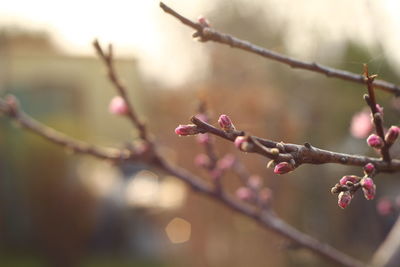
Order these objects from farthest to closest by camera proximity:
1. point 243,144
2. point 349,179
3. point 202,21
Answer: point 202,21 < point 349,179 < point 243,144

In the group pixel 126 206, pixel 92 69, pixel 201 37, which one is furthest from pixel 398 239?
pixel 92 69

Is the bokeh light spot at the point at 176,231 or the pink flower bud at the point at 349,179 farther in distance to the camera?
the bokeh light spot at the point at 176,231

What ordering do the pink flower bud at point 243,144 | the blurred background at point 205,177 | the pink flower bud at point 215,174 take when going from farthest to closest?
the blurred background at point 205,177 → the pink flower bud at point 215,174 → the pink flower bud at point 243,144

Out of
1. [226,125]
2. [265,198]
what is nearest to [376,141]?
[226,125]

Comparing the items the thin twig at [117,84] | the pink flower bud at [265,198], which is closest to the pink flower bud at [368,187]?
the thin twig at [117,84]

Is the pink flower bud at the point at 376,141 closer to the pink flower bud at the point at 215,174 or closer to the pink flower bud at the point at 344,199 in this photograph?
the pink flower bud at the point at 344,199

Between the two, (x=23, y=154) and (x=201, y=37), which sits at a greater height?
(x=201, y=37)

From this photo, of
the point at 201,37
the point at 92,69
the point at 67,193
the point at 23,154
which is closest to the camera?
the point at 201,37

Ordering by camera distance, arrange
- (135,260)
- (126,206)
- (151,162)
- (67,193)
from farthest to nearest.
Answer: (126,206) < (135,260) < (67,193) < (151,162)

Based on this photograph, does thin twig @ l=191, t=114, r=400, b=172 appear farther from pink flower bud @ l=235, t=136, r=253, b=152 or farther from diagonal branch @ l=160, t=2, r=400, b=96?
diagonal branch @ l=160, t=2, r=400, b=96

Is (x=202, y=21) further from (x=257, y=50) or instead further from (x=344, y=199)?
(x=344, y=199)

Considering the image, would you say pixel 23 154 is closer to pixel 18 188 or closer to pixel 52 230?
pixel 18 188
